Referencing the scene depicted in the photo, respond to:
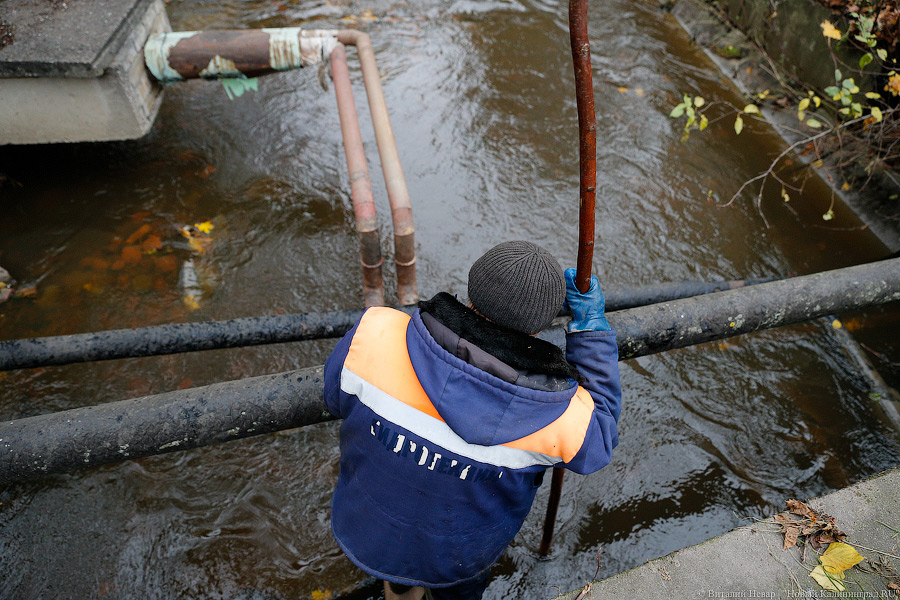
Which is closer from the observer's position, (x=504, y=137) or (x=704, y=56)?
(x=504, y=137)

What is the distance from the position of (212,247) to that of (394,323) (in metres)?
3.04

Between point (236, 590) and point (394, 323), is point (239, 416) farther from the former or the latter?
point (236, 590)

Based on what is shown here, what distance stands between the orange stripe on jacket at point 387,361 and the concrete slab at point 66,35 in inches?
122

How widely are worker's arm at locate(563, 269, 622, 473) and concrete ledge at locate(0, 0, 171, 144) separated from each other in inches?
135

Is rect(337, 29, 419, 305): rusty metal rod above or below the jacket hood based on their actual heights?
below

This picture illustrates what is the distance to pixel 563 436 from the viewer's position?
1.39m

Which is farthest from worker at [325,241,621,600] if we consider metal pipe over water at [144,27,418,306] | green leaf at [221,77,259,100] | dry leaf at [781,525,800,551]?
green leaf at [221,77,259,100]

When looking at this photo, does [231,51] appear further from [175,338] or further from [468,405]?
[468,405]

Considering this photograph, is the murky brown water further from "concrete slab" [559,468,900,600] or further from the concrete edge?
"concrete slab" [559,468,900,600]

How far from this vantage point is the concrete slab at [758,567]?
172 cm

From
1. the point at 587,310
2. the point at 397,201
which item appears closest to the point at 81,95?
the point at 397,201

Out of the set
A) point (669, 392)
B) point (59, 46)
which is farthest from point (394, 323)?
point (59, 46)

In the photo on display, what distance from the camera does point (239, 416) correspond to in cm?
163

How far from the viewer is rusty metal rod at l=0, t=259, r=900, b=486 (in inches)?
59.8
